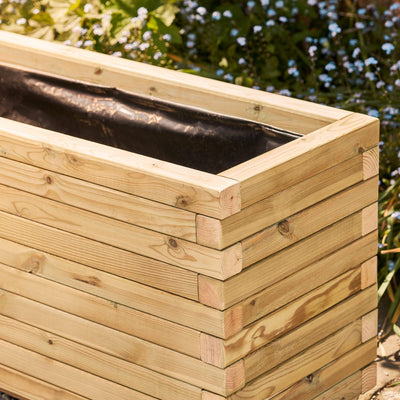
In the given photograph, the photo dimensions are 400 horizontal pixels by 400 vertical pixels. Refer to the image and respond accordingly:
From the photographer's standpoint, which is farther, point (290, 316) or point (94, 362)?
point (94, 362)

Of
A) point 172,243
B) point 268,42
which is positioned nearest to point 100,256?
point 172,243

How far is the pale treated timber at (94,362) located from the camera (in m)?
2.09

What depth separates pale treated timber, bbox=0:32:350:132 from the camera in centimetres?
228

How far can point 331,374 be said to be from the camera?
7.43 ft

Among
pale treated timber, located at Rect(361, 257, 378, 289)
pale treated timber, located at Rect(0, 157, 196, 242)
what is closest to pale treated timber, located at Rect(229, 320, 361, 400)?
pale treated timber, located at Rect(361, 257, 378, 289)

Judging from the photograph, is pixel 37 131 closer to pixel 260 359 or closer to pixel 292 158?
pixel 292 158

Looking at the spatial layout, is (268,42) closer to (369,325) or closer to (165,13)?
(165,13)

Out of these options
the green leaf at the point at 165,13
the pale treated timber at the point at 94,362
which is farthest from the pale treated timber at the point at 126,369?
the green leaf at the point at 165,13

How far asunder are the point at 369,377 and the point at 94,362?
2.54 feet

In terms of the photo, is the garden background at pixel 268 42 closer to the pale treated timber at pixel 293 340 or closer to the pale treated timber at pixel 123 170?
the pale treated timber at pixel 293 340

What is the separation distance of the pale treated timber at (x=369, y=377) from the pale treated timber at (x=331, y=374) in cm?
2

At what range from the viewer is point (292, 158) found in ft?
6.40

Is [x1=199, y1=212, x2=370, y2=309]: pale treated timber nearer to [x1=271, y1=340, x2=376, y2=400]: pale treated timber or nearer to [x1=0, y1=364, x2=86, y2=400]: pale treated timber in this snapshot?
[x1=271, y1=340, x2=376, y2=400]: pale treated timber

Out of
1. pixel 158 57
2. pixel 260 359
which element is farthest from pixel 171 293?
pixel 158 57
